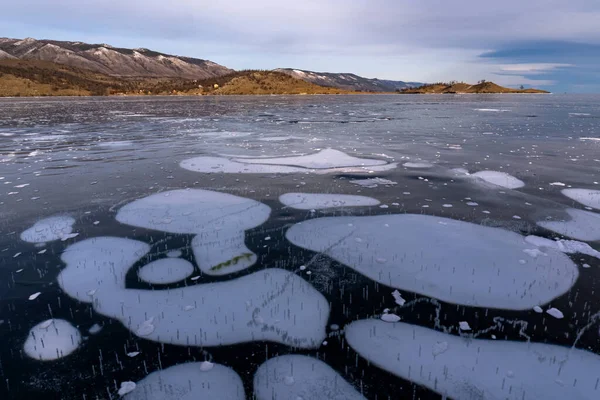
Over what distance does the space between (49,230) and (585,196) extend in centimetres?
1627

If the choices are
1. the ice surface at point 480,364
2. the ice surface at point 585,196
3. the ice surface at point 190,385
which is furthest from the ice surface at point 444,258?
the ice surface at point 585,196

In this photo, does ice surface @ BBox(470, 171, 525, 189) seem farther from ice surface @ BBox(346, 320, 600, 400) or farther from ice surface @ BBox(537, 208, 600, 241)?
ice surface @ BBox(346, 320, 600, 400)

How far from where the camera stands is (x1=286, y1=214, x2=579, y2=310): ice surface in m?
6.68

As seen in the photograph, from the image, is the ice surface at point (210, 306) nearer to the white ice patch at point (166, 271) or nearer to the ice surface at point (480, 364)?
the white ice patch at point (166, 271)

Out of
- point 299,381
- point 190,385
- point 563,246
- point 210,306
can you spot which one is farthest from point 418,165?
point 190,385

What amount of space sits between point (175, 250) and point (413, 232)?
5.83 meters

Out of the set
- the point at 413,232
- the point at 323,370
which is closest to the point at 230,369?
the point at 323,370

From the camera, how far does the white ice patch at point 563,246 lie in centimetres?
811

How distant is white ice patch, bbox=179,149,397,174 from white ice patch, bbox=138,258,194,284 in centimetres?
856

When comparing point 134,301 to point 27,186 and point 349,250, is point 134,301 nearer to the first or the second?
point 349,250

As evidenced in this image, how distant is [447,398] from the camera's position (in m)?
4.43

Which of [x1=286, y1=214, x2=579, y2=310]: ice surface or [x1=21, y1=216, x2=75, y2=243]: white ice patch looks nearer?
[x1=286, y1=214, x2=579, y2=310]: ice surface

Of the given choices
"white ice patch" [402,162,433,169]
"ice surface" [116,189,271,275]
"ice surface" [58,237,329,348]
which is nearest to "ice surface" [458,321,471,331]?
"ice surface" [58,237,329,348]

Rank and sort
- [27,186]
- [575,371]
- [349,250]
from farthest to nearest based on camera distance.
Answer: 1. [27,186]
2. [349,250]
3. [575,371]
